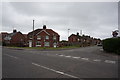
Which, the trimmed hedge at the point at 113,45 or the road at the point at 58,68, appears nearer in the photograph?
the road at the point at 58,68

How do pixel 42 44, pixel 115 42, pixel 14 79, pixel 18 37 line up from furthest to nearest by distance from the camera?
pixel 18 37 < pixel 42 44 < pixel 115 42 < pixel 14 79

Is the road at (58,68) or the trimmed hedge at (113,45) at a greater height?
the trimmed hedge at (113,45)

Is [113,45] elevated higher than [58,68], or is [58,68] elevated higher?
[113,45]

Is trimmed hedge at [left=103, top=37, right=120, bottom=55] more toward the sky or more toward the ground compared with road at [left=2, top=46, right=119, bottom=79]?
more toward the sky

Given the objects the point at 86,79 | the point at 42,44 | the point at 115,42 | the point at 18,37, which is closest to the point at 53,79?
the point at 86,79

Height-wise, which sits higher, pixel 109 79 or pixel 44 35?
pixel 44 35

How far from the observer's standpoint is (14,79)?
5555 mm

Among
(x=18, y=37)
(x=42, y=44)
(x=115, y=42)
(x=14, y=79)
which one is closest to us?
(x=14, y=79)

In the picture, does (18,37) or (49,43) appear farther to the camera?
(18,37)

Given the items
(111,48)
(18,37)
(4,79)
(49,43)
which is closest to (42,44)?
(49,43)

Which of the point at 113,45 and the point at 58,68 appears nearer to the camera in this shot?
the point at 58,68

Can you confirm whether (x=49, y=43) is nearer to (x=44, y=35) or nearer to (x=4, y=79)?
(x=44, y=35)

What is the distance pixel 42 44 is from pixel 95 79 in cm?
4850

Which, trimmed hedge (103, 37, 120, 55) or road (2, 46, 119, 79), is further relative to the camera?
trimmed hedge (103, 37, 120, 55)
